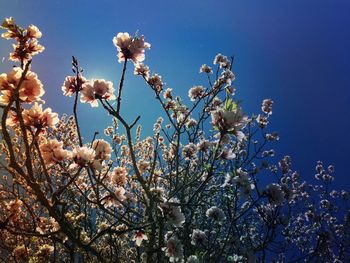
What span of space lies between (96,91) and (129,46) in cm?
61

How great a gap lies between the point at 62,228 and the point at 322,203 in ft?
44.7

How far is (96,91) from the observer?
9.89ft

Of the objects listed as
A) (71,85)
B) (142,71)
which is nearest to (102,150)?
(71,85)

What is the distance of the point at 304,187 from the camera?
15.9m

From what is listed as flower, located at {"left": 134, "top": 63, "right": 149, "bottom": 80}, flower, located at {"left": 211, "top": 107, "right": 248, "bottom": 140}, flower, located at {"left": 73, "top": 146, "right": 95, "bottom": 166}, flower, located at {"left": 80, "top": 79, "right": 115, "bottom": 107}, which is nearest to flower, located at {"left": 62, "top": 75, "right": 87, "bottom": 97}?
flower, located at {"left": 80, "top": 79, "right": 115, "bottom": 107}

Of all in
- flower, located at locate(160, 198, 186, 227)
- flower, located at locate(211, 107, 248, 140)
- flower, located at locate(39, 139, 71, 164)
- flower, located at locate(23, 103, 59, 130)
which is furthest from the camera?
flower, located at locate(160, 198, 186, 227)

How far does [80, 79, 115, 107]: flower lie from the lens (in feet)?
9.90

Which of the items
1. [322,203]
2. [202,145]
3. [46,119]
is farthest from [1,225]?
[322,203]

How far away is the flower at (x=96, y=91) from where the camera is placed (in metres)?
3.02

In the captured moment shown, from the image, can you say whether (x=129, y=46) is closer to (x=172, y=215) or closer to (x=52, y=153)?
(x=52, y=153)

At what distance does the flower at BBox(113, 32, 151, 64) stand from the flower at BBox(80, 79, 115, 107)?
1.29 feet

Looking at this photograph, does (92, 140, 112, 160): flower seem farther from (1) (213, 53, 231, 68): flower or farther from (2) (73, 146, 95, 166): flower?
(1) (213, 53, 231, 68): flower

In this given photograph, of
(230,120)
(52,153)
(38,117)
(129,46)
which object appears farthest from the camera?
(129,46)

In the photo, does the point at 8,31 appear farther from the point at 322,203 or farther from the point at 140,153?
the point at 322,203
